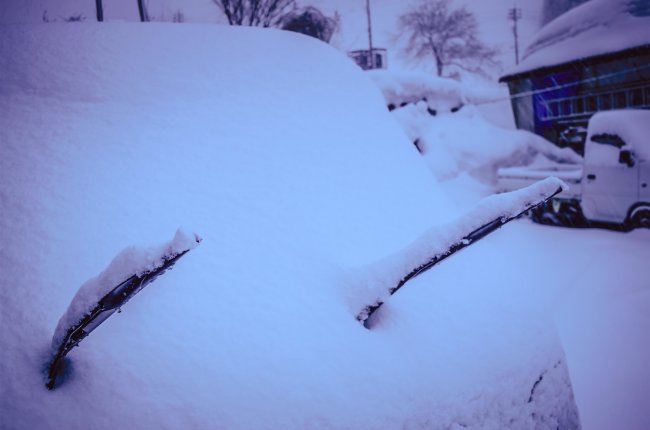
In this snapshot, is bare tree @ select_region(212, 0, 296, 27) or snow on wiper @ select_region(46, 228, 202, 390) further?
bare tree @ select_region(212, 0, 296, 27)

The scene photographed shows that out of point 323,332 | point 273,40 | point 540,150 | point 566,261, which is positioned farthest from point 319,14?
point 540,150

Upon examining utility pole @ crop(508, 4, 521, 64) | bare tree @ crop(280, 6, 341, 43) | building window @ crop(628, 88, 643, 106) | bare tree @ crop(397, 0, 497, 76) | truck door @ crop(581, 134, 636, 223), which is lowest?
truck door @ crop(581, 134, 636, 223)

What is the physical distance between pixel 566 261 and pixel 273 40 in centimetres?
410

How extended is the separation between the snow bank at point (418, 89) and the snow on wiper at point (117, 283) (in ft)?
32.7

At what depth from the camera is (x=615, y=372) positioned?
2361 millimetres

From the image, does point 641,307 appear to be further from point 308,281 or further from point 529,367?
point 308,281

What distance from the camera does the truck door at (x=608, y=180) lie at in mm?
5055

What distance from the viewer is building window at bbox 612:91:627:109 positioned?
33.7ft

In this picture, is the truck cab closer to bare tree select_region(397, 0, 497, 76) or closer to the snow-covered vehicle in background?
the snow-covered vehicle in background

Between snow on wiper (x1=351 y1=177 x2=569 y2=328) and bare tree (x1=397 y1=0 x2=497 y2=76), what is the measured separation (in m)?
23.5

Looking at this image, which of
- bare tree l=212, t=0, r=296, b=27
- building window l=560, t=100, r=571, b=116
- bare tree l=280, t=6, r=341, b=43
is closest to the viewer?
bare tree l=280, t=6, r=341, b=43

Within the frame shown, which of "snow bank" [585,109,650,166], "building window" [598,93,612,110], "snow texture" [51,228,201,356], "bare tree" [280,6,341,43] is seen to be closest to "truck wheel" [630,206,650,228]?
"snow bank" [585,109,650,166]

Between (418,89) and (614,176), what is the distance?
7205 millimetres

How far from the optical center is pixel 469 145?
10.5m
